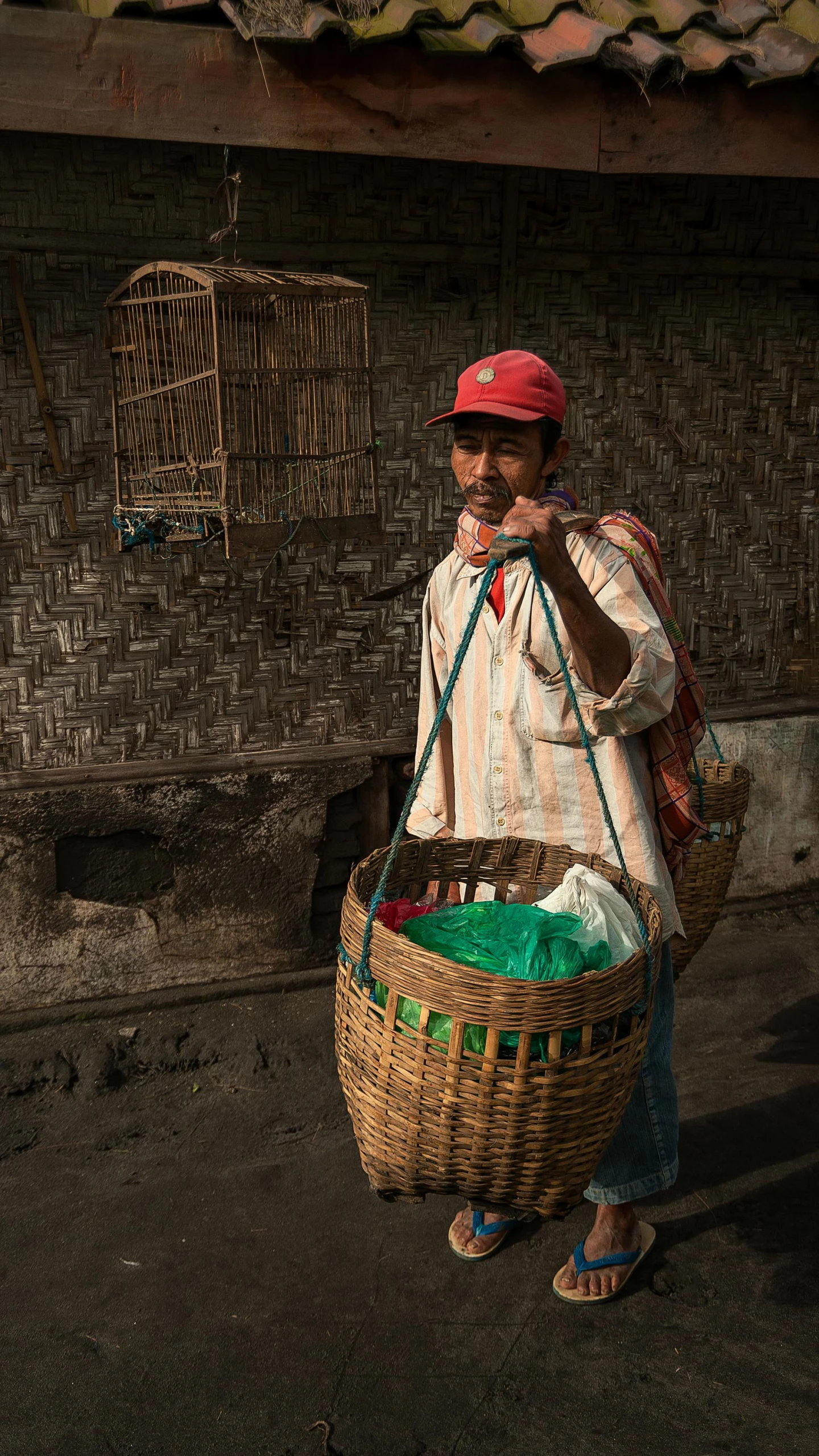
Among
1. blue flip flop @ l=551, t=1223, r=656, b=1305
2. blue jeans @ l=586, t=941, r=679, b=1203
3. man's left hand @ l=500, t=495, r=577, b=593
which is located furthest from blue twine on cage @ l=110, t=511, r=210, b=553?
blue flip flop @ l=551, t=1223, r=656, b=1305

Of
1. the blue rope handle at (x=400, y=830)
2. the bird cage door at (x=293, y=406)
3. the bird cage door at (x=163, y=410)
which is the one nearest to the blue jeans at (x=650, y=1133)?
the blue rope handle at (x=400, y=830)

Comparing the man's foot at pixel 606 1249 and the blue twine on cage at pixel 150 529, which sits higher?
the blue twine on cage at pixel 150 529

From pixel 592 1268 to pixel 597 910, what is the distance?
1.23 meters

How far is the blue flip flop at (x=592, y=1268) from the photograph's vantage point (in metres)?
2.87

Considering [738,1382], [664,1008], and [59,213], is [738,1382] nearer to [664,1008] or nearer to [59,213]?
[664,1008]

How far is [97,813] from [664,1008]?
2376mm

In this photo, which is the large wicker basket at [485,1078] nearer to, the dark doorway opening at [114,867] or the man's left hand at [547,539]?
the man's left hand at [547,539]

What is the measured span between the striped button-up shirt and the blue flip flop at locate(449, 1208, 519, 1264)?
1.12 meters

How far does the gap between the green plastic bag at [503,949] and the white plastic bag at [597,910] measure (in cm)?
2

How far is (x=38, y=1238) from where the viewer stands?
3191mm

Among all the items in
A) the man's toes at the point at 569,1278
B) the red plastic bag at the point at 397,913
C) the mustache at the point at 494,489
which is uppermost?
the mustache at the point at 494,489

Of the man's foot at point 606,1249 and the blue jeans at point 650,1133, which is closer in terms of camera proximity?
the blue jeans at point 650,1133

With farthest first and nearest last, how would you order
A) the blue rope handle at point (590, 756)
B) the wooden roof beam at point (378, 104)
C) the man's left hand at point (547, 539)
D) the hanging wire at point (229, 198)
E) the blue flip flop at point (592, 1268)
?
1. the hanging wire at point (229, 198)
2. the wooden roof beam at point (378, 104)
3. the blue flip flop at point (592, 1268)
4. the blue rope handle at point (590, 756)
5. the man's left hand at point (547, 539)

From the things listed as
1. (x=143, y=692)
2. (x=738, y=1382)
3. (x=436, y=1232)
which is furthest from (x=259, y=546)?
(x=738, y=1382)
